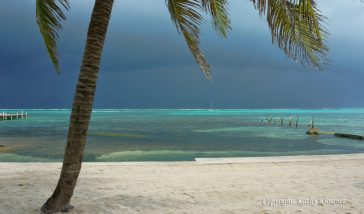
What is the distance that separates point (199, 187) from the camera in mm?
8039

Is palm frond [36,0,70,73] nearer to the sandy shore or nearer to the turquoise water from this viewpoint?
the sandy shore

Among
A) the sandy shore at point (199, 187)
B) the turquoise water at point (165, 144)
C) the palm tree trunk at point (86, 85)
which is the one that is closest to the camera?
the palm tree trunk at point (86, 85)

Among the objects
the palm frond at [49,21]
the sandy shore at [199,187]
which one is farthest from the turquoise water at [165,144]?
the palm frond at [49,21]

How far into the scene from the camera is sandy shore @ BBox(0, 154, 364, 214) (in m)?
6.32

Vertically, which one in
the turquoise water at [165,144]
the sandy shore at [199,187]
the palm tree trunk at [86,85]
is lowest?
the turquoise water at [165,144]

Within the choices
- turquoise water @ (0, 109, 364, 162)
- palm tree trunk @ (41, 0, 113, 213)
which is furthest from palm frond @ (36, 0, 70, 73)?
turquoise water @ (0, 109, 364, 162)

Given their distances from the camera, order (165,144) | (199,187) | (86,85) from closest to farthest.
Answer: (86,85), (199,187), (165,144)

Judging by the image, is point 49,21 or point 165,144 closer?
point 49,21

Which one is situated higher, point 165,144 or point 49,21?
point 49,21

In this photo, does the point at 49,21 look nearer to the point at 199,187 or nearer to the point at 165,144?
the point at 199,187

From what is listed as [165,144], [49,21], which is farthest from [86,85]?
[165,144]

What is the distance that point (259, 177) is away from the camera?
933cm

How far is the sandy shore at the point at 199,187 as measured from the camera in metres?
6.32

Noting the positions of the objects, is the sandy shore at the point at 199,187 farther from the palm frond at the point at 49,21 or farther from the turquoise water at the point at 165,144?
the turquoise water at the point at 165,144
